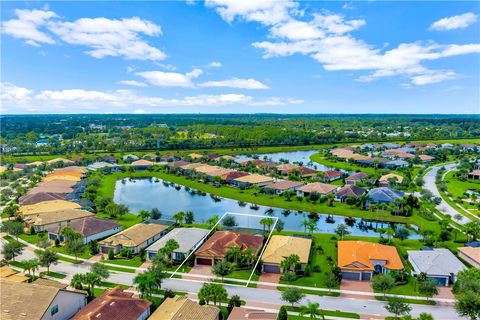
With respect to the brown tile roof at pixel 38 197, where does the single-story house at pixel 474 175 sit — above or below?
above

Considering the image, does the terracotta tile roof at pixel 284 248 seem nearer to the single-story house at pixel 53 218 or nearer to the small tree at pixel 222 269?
the small tree at pixel 222 269

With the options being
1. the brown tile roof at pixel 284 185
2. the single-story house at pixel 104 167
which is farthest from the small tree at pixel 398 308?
the single-story house at pixel 104 167

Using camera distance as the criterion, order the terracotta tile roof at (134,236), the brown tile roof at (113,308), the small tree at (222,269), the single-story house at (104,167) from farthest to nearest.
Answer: the single-story house at (104,167) < the terracotta tile roof at (134,236) < the small tree at (222,269) < the brown tile roof at (113,308)

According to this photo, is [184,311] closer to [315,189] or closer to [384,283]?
[384,283]

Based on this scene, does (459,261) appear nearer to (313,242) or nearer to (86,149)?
(313,242)

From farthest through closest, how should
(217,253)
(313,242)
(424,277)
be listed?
1. (313,242)
2. (217,253)
3. (424,277)

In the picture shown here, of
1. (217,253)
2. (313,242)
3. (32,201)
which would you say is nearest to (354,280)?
(313,242)
